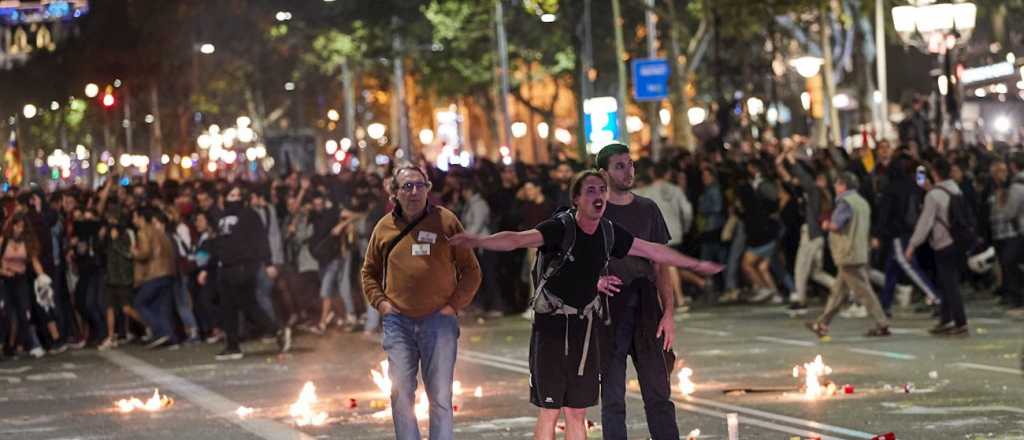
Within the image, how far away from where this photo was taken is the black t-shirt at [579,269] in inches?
388

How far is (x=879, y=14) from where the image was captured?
143 feet

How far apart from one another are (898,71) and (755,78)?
2786 millimetres

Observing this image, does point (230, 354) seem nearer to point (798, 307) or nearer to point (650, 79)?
point (798, 307)

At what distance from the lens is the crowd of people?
2144 cm

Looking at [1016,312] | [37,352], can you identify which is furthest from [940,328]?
[37,352]

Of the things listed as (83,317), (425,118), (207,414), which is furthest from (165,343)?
(425,118)

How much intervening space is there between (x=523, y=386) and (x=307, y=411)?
6.75ft

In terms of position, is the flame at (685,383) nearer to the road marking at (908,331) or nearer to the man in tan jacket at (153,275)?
the road marking at (908,331)

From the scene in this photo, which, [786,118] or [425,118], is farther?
[425,118]

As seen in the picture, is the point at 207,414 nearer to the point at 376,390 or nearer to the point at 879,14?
the point at 376,390

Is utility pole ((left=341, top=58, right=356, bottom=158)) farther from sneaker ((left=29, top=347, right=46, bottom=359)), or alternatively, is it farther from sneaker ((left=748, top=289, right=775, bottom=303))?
sneaker ((left=29, top=347, right=46, bottom=359))

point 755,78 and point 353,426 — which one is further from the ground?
point 755,78

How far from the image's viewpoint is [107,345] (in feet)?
76.2

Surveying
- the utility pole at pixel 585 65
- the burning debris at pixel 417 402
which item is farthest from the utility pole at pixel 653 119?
the burning debris at pixel 417 402
